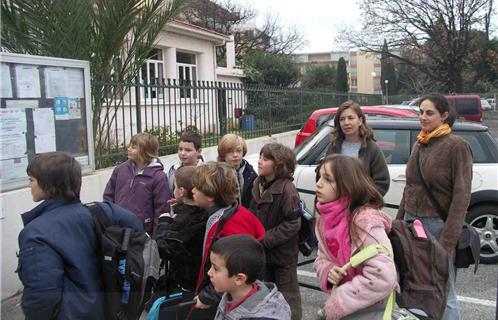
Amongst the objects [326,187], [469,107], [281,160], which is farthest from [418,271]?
[469,107]

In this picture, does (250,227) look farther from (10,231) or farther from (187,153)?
(10,231)

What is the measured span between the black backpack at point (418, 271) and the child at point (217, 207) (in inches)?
33.8

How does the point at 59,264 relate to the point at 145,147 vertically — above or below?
below

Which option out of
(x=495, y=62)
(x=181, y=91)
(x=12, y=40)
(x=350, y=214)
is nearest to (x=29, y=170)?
(x=350, y=214)

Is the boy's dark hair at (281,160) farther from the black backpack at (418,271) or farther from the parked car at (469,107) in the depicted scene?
the parked car at (469,107)

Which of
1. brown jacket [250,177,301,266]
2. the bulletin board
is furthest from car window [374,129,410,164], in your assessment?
the bulletin board

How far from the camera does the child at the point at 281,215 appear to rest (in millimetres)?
3344

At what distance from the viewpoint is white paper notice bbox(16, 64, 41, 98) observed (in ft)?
A: 15.3

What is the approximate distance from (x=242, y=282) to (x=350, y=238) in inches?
21.2

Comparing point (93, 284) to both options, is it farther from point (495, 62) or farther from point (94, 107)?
point (495, 62)

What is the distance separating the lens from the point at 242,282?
229cm

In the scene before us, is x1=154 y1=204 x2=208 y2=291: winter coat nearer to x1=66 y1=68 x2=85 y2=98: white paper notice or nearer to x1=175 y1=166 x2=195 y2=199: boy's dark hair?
x1=175 y1=166 x2=195 y2=199: boy's dark hair

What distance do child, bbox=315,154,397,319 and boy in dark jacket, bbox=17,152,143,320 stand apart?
1.14 m

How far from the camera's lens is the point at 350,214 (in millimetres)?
2336
